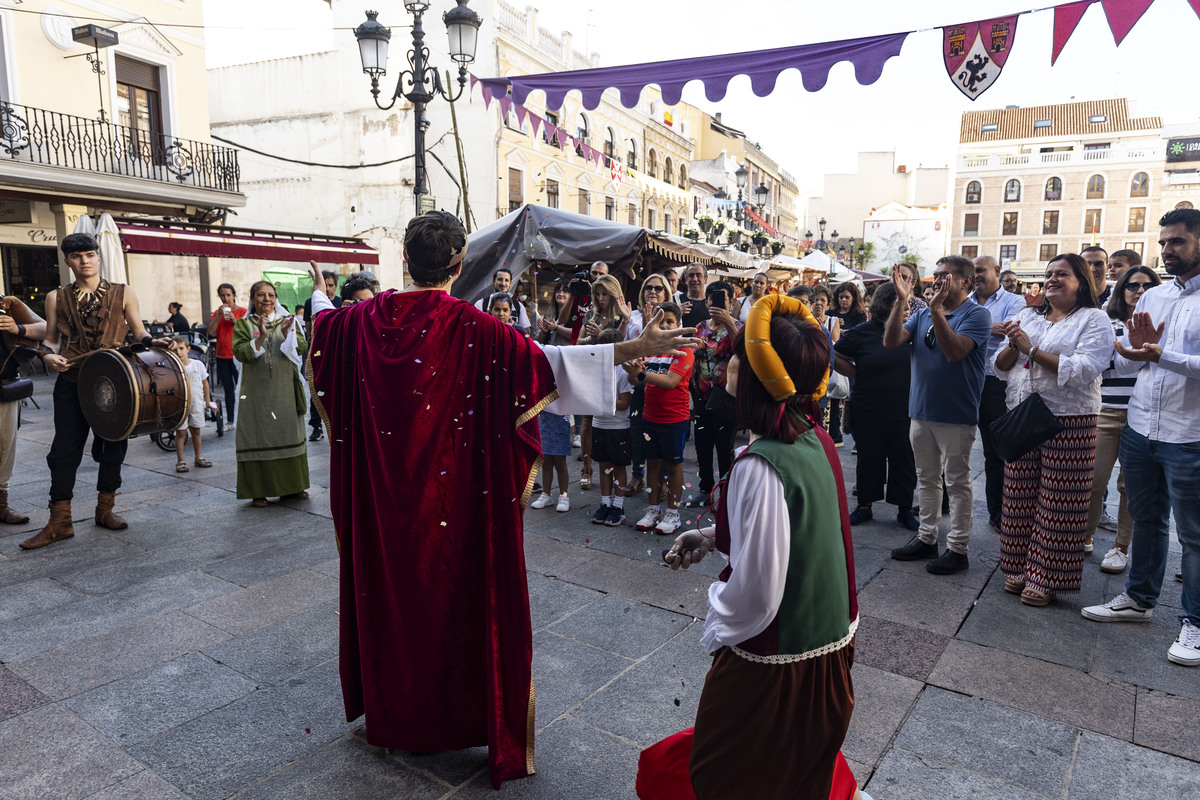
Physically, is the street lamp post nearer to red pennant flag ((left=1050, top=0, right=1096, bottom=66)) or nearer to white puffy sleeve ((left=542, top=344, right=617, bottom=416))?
red pennant flag ((left=1050, top=0, right=1096, bottom=66))

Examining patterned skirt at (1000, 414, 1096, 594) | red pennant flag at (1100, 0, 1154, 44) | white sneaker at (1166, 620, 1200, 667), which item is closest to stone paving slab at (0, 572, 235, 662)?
patterned skirt at (1000, 414, 1096, 594)

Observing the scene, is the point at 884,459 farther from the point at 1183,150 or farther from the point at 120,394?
the point at 1183,150

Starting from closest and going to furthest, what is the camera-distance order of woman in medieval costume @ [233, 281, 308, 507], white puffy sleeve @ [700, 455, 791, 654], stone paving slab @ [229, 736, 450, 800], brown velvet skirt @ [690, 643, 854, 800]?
white puffy sleeve @ [700, 455, 791, 654]
brown velvet skirt @ [690, 643, 854, 800]
stone paving slab @ [229, 736, 450, 800]
woman in medieval costume @ [233, 281, 308, 507]

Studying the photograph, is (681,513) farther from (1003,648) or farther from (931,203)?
(931,203)

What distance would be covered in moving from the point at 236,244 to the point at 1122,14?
1562 cm

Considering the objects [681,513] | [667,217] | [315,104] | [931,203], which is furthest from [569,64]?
[931,203]

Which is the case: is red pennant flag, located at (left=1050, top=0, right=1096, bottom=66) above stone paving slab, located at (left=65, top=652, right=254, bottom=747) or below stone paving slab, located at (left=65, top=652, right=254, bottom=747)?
above

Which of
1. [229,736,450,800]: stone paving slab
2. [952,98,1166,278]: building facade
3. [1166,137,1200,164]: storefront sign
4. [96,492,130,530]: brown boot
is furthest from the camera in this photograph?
[1166,137,1200,164]: storefront sign

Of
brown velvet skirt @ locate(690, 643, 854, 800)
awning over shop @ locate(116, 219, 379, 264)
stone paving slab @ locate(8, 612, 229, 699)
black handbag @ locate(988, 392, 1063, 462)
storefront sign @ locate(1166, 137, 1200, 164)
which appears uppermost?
storefront sign @ locate(1166, 137, 1200, 164)

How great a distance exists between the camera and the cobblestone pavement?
2.54 metres

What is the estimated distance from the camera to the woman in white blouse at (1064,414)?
3787 mm

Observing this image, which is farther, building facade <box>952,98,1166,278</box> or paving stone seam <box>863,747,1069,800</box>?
building facade <box>952,98,1166,278</box>

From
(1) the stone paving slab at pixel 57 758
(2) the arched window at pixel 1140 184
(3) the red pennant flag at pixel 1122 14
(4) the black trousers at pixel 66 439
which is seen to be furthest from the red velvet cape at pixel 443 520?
(2) the arched window at pixel 1140 184

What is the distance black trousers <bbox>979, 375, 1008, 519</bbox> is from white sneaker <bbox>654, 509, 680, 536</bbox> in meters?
2.29
